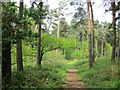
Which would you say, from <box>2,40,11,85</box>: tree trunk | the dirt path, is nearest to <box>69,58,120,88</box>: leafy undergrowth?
the dirt path

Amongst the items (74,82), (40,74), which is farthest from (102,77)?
(40,74)

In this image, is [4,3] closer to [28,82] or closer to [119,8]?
[28,82]

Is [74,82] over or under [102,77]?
under

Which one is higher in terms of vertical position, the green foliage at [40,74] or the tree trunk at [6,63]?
the tree trunk at [6,63]

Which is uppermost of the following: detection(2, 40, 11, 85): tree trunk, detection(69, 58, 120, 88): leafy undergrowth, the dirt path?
detection(2, 40, 11, 85): tree trunk

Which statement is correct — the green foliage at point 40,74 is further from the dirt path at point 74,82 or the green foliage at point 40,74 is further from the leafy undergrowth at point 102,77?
the leafy undergrowth at point 102,77

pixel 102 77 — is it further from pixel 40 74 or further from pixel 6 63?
pixel 6 63

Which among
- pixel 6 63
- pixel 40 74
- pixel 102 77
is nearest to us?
pixel 6 63

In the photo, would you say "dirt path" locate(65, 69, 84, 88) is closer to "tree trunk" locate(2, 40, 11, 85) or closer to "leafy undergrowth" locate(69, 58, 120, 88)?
"leafy undergrowth" locate(69, 58, 120, 88)

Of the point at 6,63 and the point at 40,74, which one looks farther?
the point at 40,74

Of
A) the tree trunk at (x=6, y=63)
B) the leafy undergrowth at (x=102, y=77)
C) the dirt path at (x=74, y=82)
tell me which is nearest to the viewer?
the tree trunk at (x=6, y=63)

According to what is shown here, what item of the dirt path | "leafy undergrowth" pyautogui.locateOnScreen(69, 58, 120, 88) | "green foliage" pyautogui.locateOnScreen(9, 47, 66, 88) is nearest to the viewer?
"green foliage" pyautogui.locateOnScreen(9, 47, 66, 88)

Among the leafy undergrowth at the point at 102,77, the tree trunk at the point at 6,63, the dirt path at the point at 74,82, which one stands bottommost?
the dirt path at the point at 74,82

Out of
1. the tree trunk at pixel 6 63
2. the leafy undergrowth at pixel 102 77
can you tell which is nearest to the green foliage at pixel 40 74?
the tree trunk at pixel 6 63
